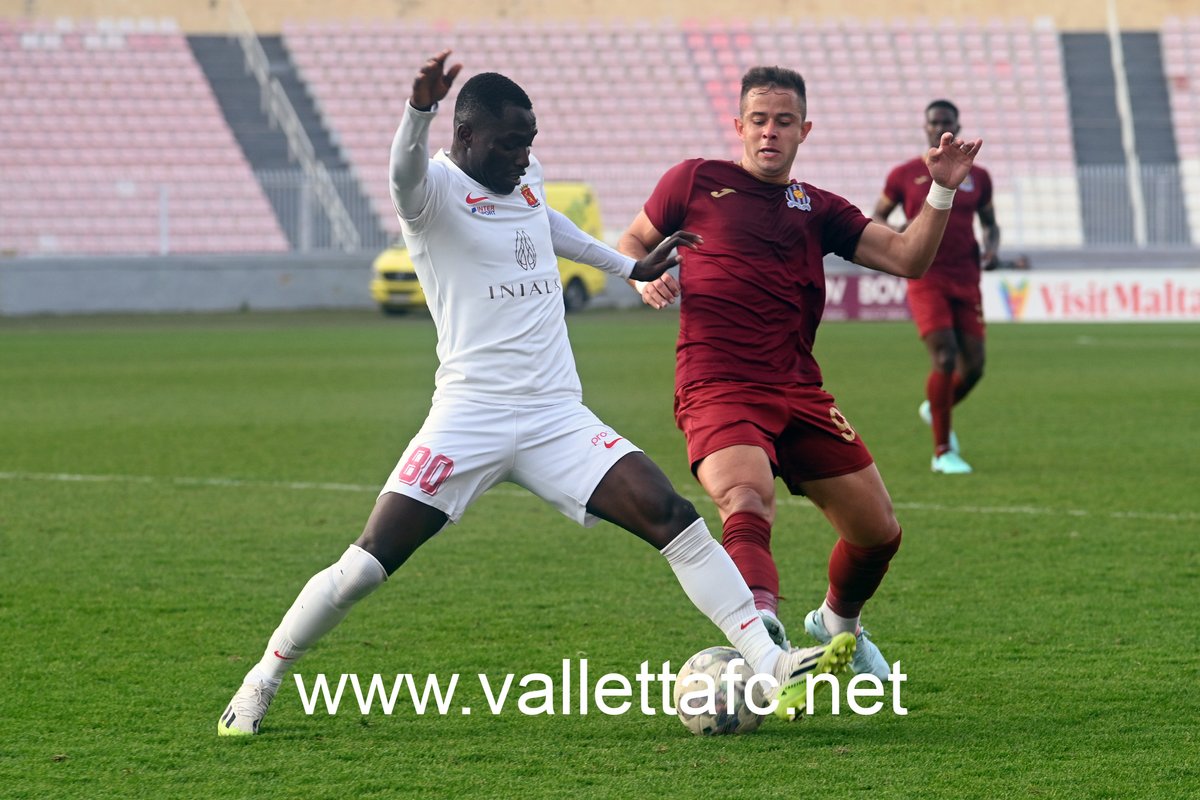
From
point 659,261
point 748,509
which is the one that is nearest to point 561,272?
point 659,261

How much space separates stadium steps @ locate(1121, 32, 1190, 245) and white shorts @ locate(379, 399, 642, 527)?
Answer: 100 ft

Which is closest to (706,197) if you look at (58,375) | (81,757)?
(81,757)

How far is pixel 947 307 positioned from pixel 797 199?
548cm

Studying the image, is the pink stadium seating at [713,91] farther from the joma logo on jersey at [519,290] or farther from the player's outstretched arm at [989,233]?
the joma logo on jersey at [519,290]

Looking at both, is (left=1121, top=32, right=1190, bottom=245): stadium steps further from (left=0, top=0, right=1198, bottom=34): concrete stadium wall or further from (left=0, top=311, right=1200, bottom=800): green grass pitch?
(left=0, top=311, right=1200, bottom=800): green grass pitch

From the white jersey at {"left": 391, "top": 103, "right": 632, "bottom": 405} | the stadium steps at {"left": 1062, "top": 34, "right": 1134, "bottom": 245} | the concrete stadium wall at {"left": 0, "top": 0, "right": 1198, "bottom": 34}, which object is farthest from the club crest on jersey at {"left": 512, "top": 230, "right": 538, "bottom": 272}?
the concrete stadium wall at {"left": 0, "top": 0, "right": 1198, "bottom": 34}

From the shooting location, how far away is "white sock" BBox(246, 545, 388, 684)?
455cm

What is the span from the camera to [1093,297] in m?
28.1

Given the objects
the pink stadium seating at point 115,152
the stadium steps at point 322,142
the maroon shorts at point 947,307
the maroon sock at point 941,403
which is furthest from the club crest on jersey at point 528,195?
the stadium steps at point 322,142

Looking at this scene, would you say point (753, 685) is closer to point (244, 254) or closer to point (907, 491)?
point (907, 491)

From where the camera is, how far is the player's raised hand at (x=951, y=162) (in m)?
5.11

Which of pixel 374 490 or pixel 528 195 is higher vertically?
pixel 374 490

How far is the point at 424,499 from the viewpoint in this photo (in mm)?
4566

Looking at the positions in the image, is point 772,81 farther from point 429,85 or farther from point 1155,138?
point 1155,138
